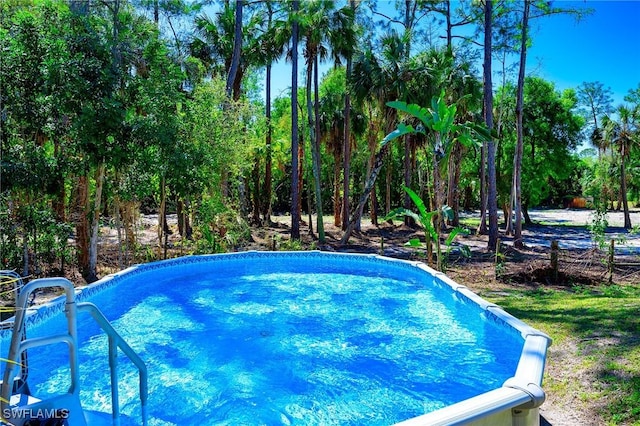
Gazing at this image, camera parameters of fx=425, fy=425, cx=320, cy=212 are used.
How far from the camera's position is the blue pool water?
17.4 ft

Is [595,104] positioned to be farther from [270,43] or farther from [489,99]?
[270,43]

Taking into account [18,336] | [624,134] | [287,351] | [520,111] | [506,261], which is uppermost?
[624,134]

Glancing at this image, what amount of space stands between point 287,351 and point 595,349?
14.5 feet

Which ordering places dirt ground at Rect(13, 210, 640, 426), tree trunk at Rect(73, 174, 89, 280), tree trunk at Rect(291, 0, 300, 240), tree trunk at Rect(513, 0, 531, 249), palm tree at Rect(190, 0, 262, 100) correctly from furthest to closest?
1. palm tree at Rect(190, 0, 262, 100)
2. tree trunk at Rect(291, 0, 300, 240)
3. tree trunk at Rect(513, 0, 531, 249)
4. tree trunk at Rect(73, 174, 89, 280)
5. dirt ground at Rect(13, 210, 640, 426)

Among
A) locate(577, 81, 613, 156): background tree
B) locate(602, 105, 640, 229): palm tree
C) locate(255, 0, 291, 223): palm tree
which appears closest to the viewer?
locate(255, 0, 291, 223): palm tree

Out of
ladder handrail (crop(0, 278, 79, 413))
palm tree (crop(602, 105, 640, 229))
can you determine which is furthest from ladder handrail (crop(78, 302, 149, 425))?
palm tree (crop(602, 105, 640, 229))

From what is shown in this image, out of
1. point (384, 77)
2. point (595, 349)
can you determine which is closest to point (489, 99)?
point (384, 77)

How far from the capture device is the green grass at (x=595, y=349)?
14.2 ft

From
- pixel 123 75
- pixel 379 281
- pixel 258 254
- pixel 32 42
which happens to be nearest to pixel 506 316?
pixel 379 281

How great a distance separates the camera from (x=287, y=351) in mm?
7016

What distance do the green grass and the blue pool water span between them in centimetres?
77

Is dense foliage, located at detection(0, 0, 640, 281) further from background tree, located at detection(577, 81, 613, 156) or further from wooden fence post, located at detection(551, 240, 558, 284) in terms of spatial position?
background tree, located at detection(577, 81, 613, 156)

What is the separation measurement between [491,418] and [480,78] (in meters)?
25.1

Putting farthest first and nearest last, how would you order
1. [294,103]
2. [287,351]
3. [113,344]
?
1. [294,103]
2. [287,351]
3. [113,344]
